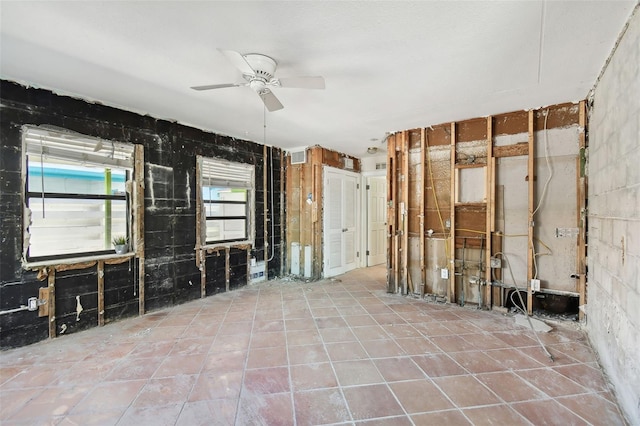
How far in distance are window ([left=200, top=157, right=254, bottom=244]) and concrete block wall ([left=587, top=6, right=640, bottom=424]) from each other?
4441 millimetres

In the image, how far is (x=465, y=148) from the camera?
3736 millimetres

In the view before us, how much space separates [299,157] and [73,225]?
3458 mm

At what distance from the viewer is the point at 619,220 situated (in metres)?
1.95

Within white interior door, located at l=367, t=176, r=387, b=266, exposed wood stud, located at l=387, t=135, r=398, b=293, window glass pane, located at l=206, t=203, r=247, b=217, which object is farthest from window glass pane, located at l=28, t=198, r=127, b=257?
white interior door, located at l=367, t=176, r=387, b=266

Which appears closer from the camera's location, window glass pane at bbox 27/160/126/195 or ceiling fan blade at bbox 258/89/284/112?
ceiling fan blade at bbox 258/89/284/112

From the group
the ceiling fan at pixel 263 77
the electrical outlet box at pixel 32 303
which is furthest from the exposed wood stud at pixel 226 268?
the ceiling fan at pixel 263 77

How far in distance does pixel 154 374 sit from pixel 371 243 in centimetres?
494

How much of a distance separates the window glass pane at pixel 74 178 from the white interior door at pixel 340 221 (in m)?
3.22

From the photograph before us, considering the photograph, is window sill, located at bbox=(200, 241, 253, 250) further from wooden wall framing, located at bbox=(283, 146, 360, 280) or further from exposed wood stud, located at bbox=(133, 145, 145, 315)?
wooden wall framing, located at bbox=(283, 146, 360, 280)

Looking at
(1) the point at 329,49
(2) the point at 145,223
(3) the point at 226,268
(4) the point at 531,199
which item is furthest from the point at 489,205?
(2) the point at 145,223

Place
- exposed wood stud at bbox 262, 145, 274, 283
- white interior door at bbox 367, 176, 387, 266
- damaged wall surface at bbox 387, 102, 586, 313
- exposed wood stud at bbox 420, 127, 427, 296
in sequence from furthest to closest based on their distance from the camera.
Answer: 1. white interior door at bbox 367, 176, 387, 266
2. exposed wood stud at bbox 262, 145, 274, 283
3. exposed wood stud at bbox 420, 127, 427, 296
4. damaged wall surface at bbox 387, 102, 586, 313

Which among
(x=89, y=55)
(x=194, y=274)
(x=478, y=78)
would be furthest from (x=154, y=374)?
(x=478, y=78)

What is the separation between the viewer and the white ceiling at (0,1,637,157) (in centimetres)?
170

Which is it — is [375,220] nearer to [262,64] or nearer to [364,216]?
[364,216]
